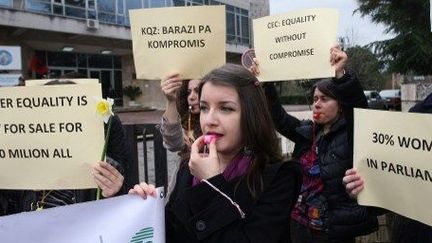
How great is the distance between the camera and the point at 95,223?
1.88m

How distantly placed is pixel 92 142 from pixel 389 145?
126 cm

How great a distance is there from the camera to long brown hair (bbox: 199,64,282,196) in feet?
6.68

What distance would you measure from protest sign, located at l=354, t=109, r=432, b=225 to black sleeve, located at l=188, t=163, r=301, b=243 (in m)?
0.49

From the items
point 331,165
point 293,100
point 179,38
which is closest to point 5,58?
point 179,38

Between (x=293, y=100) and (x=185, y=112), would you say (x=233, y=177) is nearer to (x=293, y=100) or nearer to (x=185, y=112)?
(x=185, y=112)

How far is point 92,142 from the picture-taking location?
82.6 inches

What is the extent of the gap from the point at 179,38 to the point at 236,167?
1.24m

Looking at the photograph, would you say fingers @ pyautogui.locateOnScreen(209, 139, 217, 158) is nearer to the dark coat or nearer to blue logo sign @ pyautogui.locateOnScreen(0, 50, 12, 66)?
the dark coat

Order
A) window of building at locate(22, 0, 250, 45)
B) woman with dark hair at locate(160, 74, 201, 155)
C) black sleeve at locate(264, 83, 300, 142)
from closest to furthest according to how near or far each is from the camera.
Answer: woman with dark hair at locate(160, 74, 201, 155) < black sleeve at locate(264, 83, 300, 142) < window of building at locate(22, 0, 250, 45)

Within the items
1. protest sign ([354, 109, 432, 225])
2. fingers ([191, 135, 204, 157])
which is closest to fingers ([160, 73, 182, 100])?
fingers ([191, 135, 204, 157])

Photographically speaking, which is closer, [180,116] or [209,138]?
[209,138]

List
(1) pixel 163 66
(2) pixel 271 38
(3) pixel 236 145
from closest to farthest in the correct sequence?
(3) pixel 236 145 < (1) pixel 163 66 < (2) pixel 271 38

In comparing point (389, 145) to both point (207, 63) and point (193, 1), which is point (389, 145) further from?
point (193, 1)

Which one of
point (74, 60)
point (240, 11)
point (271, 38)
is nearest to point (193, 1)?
point (240, 11)
